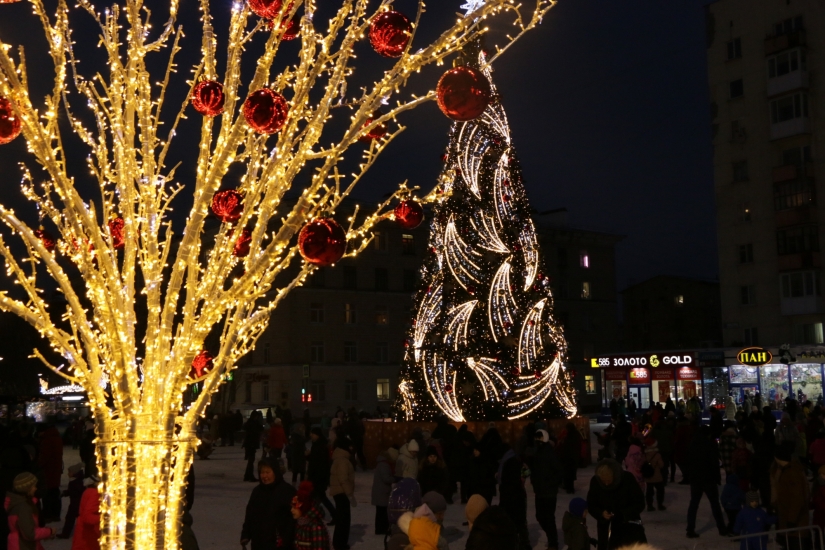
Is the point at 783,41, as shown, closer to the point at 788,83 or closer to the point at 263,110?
the point at 788,83

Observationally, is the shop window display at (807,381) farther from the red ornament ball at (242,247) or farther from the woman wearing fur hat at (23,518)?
the red ornament ball at (242,247)

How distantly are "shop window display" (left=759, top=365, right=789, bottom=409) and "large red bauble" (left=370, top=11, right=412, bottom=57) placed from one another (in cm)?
3740

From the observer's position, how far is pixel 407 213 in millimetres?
6996

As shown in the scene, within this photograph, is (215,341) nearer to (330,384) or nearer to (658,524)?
(330,384)

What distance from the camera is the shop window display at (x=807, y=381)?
124 feet

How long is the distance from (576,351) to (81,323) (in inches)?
2294

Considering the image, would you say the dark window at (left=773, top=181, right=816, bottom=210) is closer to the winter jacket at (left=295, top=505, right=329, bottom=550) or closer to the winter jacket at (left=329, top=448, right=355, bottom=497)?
the winter jacket at (left=329, top=448, right=355, bottom=497)

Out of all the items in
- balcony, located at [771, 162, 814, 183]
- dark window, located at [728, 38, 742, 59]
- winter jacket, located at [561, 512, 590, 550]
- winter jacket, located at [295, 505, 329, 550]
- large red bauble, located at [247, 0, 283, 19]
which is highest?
dark window, located at [728, 38, 742, 59]

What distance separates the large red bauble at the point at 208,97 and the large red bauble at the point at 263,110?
0.31 metres

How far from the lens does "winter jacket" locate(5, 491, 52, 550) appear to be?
8469mm

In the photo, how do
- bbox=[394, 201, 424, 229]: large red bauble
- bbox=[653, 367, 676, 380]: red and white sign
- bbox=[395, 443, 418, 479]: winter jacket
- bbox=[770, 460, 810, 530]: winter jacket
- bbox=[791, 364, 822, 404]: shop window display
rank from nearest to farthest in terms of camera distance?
bbox=[394, 201, 424, 229]: large red bauble < bbox=[770, 460, 810, 530]: winter jacket < bbox=[395, 443, 418, 479]: winter jacket < bbox=[791, 364, 822, 404]: shop window display < bbox=[653, 367, 676, 380]: red and white sign

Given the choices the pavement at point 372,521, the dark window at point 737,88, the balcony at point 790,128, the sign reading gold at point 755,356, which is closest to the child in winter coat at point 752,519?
the pavement at point 372,521

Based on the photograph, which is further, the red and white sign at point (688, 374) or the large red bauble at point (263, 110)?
the red and white sign at point (688, 374)

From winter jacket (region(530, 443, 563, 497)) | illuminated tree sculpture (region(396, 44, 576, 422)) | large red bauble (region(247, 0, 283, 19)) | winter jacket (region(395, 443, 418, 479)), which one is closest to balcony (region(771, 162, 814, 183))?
illuminated tree sculpture (region(396, 44, 576, 422))
